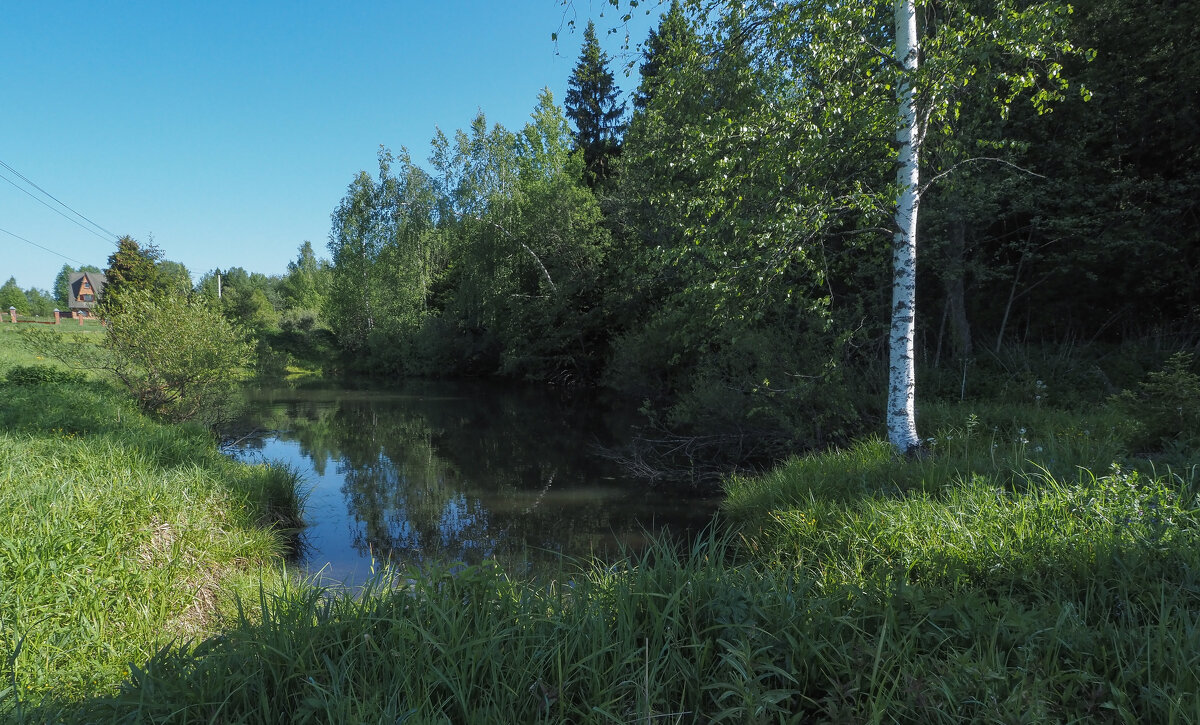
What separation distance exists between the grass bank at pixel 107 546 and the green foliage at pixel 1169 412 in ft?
25.1

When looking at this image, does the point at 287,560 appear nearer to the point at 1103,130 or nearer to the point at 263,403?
the point at 1103,130

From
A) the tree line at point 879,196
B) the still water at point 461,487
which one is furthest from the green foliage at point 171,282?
the tree line at point 879,196

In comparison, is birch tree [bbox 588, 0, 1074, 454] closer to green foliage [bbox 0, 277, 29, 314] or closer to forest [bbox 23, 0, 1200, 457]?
forest [bbox 23, 0, 1200, 457]

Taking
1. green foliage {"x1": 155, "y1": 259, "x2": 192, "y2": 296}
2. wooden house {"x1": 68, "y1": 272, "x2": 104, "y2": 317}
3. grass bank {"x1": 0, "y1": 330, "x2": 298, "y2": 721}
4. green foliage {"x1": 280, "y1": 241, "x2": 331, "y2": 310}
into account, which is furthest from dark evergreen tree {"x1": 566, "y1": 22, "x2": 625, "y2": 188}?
wooden house {"x1": 68, "y1": 272, "x2": 104, "y2": 317}

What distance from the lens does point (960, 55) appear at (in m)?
5.67

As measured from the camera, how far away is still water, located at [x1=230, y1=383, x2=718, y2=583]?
788 centimetres

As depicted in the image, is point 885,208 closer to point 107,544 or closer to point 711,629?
point 711,629

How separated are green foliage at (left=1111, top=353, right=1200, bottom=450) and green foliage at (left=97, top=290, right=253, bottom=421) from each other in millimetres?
15440

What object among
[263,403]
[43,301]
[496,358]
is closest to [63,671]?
[263,403]

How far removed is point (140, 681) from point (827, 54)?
304 inches

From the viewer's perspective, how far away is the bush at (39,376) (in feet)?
40.3

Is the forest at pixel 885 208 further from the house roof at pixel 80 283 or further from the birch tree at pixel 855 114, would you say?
the house roof at pixel 80 283

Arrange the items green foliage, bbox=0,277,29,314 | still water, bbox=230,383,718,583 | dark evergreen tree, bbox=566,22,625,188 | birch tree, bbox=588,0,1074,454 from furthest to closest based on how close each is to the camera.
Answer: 1. green foliage, bbox=0,277,29,314
2. dark evergreen tree, bbox=566,22,625,188
3. still water, bbox=230,383,718,583
4. birch tree, bbox=588,0,1074,454

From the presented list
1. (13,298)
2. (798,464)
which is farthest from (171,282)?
(13,298)
